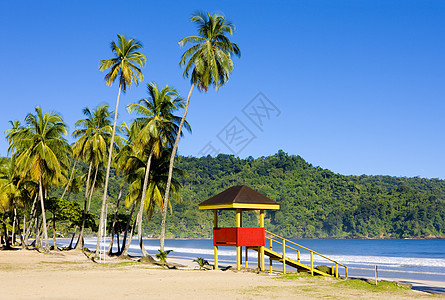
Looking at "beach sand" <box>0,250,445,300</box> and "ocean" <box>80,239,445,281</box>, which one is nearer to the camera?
"beach sand" <box>0,250,445,300</box>

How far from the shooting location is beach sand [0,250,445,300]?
17.2 metres

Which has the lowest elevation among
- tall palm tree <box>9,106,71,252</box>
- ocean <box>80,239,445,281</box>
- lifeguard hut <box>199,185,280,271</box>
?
ocean <box>80,239,445,281</box>

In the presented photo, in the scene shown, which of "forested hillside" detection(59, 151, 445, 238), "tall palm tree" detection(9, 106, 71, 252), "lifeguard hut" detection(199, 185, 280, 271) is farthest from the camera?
"forested hillside" detection(59, 151, 445, 238)

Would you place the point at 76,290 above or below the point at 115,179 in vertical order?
below

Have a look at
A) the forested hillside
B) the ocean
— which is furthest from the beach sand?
the forested hillside

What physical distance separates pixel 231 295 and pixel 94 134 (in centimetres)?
2564

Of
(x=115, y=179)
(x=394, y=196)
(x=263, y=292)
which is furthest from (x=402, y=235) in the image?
(x=263, y=292)

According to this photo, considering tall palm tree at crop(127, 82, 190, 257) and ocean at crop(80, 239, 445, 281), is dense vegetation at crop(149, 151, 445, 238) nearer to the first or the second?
ocean at crop(80, 239, 445, 281)

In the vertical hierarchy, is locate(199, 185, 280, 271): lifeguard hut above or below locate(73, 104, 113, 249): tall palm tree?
below

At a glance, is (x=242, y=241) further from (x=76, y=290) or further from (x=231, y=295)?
(x=76, y=290)

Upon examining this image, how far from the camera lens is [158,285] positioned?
2000cm

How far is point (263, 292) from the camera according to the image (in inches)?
736

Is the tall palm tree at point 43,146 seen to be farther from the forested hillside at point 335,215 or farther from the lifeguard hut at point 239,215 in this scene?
the forested hillside at point 335,215

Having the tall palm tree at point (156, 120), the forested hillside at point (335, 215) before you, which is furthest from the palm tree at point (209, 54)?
the forested hillside at point (335, 215)
